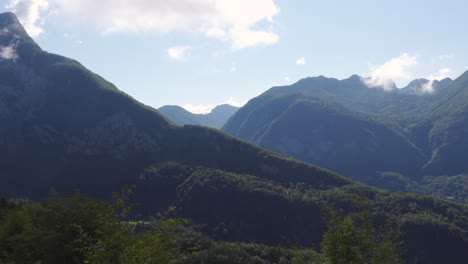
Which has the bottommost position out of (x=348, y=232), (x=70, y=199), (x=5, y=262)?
(x=5, y=262)

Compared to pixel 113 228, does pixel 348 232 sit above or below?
above

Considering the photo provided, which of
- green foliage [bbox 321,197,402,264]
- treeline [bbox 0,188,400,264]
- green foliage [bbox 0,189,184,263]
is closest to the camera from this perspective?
green foliage [bbox 0,189,184,263]

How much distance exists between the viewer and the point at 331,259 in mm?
37375

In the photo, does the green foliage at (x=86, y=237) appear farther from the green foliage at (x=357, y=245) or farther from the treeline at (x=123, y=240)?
the green foliage at (x=357, y=245)

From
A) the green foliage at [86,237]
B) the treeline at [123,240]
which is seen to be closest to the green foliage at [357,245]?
the treeline at [123,240]

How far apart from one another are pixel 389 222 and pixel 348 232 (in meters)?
6.33

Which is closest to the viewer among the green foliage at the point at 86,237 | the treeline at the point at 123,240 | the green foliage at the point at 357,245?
the green foliage at the point at 86,237

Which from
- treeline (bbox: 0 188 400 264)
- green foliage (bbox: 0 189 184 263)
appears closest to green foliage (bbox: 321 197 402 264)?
treeline (bbox: 0 188 400 264)

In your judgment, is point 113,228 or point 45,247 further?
point 45,247

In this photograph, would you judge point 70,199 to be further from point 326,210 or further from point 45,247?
point 326,210

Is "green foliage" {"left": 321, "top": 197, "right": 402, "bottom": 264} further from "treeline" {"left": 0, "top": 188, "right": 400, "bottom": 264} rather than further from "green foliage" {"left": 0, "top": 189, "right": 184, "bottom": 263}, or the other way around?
"green foliage" {"left": 0, "top": 189, "right": 184, "bottom": 263}

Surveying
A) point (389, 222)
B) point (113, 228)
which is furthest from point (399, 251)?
point (113, 228)

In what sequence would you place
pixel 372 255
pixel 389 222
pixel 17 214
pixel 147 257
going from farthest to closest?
pixel 17 214 → pixel 389 222 → pixel 372 255 → pixel 147 257

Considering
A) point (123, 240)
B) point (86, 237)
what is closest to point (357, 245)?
point (123, 240)
